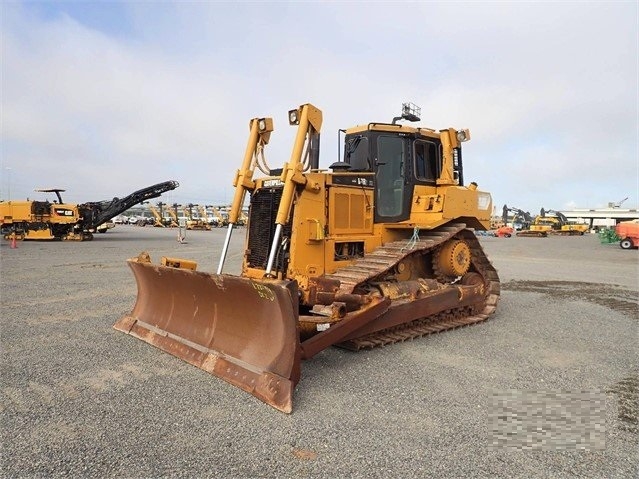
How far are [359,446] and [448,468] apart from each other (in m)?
0.64

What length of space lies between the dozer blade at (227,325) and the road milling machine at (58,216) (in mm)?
23053

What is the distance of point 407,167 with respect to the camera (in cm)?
740

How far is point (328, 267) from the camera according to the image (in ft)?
21.0

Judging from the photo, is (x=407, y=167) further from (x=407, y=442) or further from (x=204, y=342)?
(x=407, y=442)

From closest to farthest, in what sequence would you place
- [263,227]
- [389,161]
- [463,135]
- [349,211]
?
[263,227]
[349,211]
[389,161]
[463,135]

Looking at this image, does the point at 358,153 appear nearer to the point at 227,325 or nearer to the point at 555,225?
the point at 227,325

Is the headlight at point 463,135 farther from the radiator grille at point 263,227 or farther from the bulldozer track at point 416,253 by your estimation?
the radiator grille at point 263,227

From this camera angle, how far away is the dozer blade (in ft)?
13.8

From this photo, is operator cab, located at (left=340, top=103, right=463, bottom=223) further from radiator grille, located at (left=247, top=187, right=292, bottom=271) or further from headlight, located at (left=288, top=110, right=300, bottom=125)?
radiator grille, located at (left=247, top=187, right=292, bottom=271)

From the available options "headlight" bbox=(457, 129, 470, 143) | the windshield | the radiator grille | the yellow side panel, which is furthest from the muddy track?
the radiator grille

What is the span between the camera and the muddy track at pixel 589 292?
9.01 metres

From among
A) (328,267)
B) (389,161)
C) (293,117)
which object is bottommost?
(328,267)

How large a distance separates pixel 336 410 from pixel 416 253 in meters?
3.70

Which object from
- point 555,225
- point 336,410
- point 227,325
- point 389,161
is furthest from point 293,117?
point 555,225
